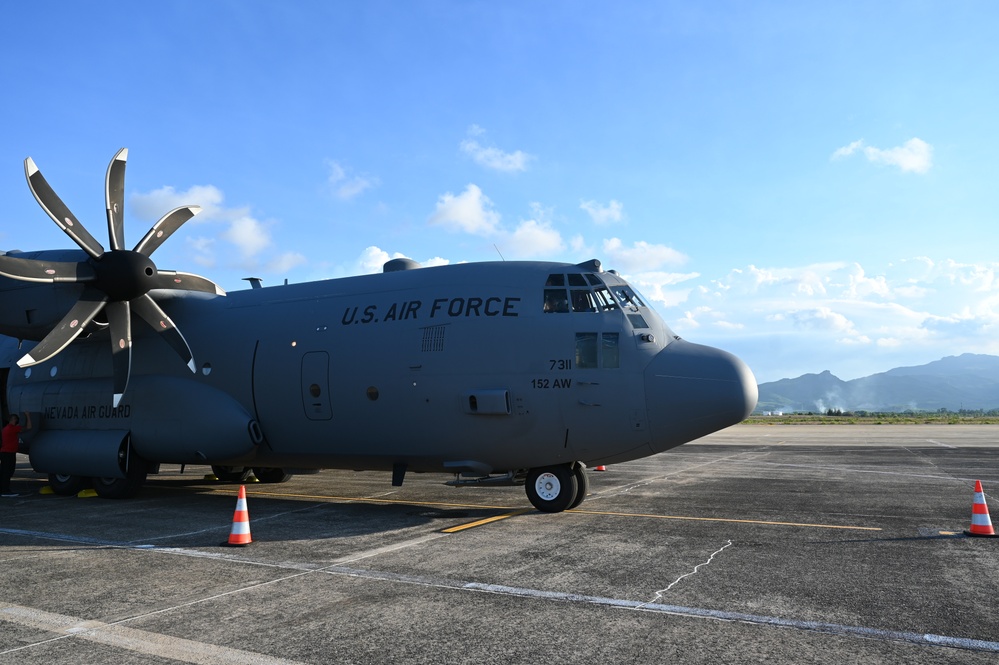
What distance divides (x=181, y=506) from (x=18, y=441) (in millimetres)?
5396

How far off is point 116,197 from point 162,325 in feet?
9.64

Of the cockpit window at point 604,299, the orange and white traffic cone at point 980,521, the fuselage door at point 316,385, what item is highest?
the cockpit window at point 604,299

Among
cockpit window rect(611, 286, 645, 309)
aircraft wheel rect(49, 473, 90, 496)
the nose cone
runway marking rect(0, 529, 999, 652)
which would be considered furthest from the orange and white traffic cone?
aircraft wheel rect(49, 473, 90, 496)

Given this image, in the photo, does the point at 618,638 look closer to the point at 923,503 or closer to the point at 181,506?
the point at 923,503

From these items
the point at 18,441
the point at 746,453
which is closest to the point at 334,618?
the point at 18,441

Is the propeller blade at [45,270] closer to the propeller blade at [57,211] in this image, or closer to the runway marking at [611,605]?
the propeller blade at [57,211]

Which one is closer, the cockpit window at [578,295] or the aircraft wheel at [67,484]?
the cockpit window at [578,295]

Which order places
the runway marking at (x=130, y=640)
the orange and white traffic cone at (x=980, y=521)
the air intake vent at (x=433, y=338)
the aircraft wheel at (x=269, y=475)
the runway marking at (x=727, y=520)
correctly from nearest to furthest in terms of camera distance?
the runway marking at (x=130, y=640) < the orange and white traffic cone at (x=980, y=521) < the runway marking at (x=727, y=520) < the air intake vent at (x=433, y=338) < the aircraft wheel at (x=269, y=475)

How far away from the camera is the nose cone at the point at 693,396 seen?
10.9 m

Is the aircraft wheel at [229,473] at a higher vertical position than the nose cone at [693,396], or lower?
lower

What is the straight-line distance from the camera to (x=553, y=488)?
11.9 meters

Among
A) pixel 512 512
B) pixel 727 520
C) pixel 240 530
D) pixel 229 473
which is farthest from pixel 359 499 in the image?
pixel 727 520

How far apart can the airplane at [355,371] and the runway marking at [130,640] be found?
21.4 ft

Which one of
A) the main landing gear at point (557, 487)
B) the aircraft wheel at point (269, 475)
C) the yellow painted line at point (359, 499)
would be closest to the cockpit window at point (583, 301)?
the main landing gear at point (557, 487)
